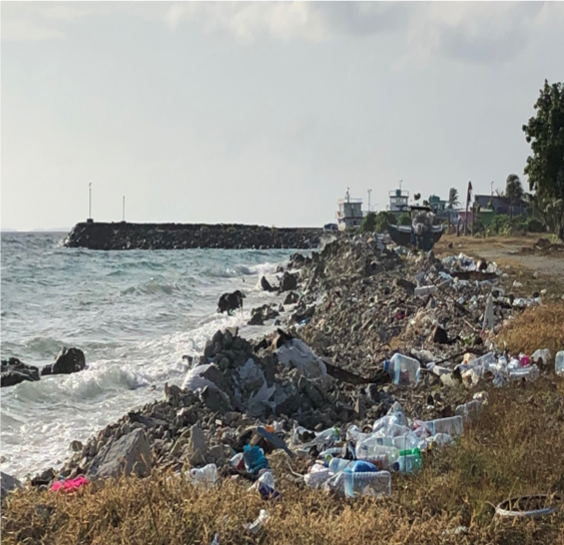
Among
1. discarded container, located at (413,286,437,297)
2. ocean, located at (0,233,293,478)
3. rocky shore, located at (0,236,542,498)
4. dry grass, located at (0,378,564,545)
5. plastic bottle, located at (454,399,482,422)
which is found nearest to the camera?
dry grass, located at (0,378,564,545)

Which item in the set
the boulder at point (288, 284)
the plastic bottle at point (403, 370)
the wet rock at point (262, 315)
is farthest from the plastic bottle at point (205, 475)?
the boulder at point (288, 284)

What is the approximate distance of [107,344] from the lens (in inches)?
570

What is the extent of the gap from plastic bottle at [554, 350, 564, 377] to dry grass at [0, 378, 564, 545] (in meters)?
3.15

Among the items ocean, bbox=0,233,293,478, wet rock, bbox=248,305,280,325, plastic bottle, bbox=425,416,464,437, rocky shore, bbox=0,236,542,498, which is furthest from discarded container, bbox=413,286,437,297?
plastic bottle, bbox=425,416,464,437

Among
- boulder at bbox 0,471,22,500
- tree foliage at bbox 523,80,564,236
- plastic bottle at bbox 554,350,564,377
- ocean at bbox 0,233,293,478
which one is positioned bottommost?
ocean at bbox 0,233,293,478

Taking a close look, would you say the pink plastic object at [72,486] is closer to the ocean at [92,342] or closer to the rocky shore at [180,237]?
the ocean at [92,342]

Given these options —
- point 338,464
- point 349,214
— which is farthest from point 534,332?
point 349,214

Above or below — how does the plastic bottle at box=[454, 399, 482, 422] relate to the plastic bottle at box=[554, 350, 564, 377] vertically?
below

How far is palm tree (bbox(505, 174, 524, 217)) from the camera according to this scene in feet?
268

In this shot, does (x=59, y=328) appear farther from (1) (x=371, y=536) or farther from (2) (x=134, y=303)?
(1) (x=371, y=536)

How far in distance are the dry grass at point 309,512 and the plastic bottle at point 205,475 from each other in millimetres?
175

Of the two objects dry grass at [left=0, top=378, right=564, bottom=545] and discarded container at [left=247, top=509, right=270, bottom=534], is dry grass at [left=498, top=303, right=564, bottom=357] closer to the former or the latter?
dry grass at [left=0, top=378, right=564, bottom=545]

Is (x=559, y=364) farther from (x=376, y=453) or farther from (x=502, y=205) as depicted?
(x=502, y=205)

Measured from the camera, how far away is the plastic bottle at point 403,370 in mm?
8469
